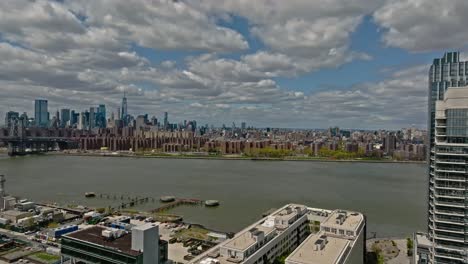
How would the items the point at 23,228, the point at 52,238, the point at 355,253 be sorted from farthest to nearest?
the point at 23,228 → the point at 52,238 → the point at 355,253

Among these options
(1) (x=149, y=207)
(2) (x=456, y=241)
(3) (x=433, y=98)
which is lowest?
(1) (x=149, y=207)

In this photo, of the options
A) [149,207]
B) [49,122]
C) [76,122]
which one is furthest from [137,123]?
[149,207]

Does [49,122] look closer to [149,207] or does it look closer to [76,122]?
[76,122]

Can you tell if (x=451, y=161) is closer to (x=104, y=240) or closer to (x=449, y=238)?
(x=449, y=238)

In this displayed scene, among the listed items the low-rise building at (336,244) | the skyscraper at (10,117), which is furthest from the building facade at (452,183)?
the skyscraper at (10,117)

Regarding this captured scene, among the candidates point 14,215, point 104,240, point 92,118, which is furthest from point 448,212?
point 92,118

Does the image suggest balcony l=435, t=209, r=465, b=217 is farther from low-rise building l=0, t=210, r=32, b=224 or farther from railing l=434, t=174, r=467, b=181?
low-rise building l=0, t=210, r=32, b=224
